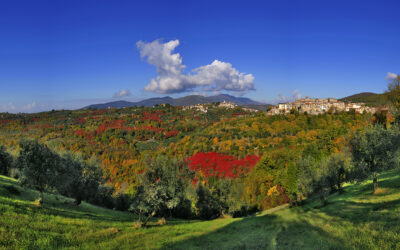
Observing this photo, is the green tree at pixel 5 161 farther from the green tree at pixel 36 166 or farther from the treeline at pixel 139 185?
the green tree at pixel 36 166

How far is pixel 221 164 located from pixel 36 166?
462 feet

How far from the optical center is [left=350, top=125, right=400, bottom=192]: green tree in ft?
117

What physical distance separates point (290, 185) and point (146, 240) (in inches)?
1874

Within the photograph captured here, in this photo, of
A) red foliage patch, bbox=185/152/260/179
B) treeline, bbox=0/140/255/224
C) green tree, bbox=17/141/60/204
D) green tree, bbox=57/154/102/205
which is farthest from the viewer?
red foliage patch, bbox=185/152/260/179

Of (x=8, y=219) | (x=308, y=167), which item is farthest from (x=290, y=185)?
(x=8, y=219)

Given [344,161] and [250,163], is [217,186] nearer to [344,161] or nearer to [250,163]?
[344,161]

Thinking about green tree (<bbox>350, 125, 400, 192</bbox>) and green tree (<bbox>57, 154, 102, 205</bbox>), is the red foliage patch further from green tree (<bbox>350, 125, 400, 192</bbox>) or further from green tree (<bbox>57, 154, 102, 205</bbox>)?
green tree (<bbox>350, 125, 400, 192</bbox>)

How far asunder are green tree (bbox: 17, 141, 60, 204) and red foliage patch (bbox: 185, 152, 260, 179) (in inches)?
4576

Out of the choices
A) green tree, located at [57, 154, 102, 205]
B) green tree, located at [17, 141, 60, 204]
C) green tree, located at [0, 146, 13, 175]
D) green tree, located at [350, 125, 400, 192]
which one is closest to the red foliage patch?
green tree, located at [57, 154, 102, 205]

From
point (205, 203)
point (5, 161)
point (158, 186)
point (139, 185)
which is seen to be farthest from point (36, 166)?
point (5, 161)

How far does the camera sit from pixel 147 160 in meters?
41.1

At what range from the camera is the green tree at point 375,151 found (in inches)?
1401

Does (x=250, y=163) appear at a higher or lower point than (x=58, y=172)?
lower

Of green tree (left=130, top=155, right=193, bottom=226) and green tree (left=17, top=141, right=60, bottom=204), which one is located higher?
green tree (left=17, top=141, right=60, bottom=204)
